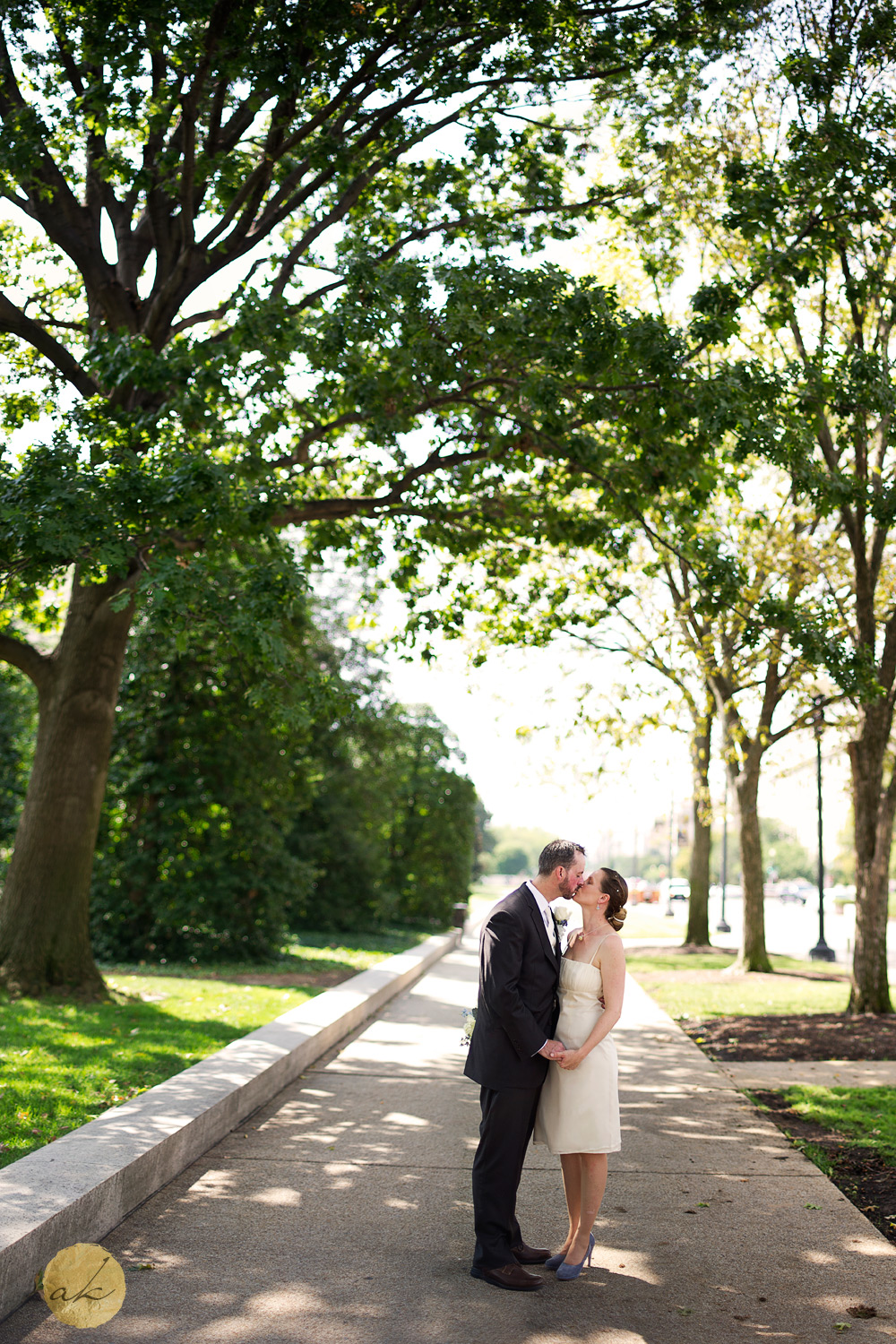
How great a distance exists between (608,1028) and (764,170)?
826cm

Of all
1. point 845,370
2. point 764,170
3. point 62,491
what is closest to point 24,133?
point 62,491

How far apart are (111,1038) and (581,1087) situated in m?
5.69

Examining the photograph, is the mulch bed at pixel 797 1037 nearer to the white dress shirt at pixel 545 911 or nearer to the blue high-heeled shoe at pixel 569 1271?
the blue high-heeled shoe at pixel 569 1271

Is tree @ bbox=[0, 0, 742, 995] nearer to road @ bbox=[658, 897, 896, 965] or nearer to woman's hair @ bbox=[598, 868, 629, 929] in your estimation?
woman's hair @ bbox=[598, 868, 629, 929]

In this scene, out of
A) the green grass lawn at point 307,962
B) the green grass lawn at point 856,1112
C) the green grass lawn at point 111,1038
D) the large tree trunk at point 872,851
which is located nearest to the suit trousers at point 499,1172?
the green grass lawn at point 111,1038

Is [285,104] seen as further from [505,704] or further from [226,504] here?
[505,704]

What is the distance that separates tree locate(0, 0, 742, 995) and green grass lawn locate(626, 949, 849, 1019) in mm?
7974

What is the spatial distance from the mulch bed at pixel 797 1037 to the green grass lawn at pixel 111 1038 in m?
4.79

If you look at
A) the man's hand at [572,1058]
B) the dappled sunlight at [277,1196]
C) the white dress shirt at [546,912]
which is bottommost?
the dappled sunlight at [277,1196]

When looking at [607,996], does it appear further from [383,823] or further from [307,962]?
[383,823]

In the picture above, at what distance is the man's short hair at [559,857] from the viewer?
4.77m

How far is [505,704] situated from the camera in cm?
2417

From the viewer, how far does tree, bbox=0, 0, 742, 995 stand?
359 inches

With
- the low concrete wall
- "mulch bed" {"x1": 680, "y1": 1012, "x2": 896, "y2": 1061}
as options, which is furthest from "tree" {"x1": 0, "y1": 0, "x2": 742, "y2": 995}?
"mulch bed" {"x1": 680, "y1": 1012, "x2": 896, "y2": 1061}
